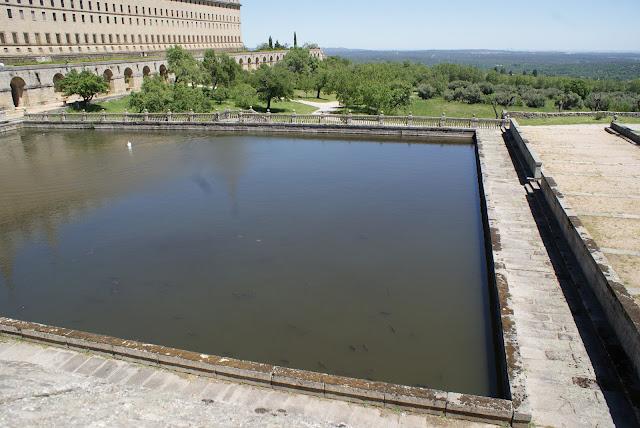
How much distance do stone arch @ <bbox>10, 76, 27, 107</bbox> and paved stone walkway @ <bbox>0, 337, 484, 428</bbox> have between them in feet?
149

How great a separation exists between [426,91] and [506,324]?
6546 centimetres

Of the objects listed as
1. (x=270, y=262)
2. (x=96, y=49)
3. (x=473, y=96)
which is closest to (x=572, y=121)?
(x=270, y=262)

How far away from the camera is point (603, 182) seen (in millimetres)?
18891

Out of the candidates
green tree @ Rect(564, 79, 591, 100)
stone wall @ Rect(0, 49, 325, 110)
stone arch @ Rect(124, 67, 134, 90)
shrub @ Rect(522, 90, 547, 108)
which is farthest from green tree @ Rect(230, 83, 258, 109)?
green tree @ Rect(564, 79, 591, 100)

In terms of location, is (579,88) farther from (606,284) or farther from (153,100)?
(606,284)

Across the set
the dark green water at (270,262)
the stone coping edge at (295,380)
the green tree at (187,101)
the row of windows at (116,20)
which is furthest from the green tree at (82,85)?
the stone coping edge at (295,380)

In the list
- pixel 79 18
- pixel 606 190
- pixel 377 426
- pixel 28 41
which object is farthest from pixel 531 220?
pixel 79 18

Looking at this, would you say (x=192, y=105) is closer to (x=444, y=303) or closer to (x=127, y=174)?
(x=127, y=174)

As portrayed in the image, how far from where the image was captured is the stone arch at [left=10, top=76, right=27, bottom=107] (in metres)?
46.2

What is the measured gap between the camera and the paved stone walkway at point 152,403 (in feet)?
25.0

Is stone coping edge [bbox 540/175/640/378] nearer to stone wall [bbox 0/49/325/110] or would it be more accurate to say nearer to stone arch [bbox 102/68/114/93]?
stone wall [bbox 0/49/325/110]

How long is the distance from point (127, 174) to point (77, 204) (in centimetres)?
501

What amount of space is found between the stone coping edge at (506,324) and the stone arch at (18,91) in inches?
1799

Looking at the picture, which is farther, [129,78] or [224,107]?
[129,78]
